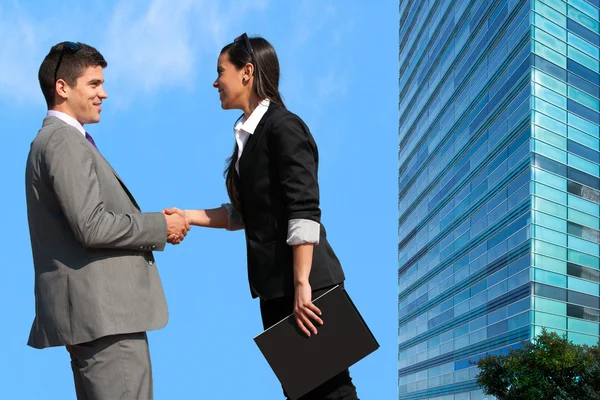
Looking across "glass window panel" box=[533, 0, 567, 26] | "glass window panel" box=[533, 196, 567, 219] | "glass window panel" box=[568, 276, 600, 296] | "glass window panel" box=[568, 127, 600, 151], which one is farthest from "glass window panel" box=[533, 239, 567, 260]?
"glass window panel" box=[533, 0, 567, 26]

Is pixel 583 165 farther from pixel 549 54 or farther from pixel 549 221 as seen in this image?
pixel 549 54

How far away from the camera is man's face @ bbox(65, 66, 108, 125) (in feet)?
11.4

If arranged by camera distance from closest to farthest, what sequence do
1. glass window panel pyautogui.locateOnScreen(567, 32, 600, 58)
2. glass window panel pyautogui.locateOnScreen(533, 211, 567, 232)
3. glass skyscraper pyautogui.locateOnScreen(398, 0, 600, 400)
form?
glass window panel pyautogui.locateOnScreen(533, 211, 567, 232)
glass skyscraper pyautogui.locateOnScreen(398, 0, 600, 400)
glass window panel pyautogui.locateOnScreen(567, 32, 600, 58)

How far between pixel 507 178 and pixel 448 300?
13016 mm

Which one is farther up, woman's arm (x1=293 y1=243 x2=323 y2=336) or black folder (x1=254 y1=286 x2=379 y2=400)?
woman's arm (x1=293 y1=243 x2=323 y2=336)

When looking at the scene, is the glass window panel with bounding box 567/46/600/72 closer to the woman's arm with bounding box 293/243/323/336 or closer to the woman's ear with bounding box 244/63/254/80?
the woman's ear with bounding box 244/63/254/80

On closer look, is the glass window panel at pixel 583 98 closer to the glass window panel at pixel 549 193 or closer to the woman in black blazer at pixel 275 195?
the glass window panel at pixel 549 193

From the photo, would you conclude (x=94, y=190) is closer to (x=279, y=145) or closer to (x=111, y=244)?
(x=111, y=244)

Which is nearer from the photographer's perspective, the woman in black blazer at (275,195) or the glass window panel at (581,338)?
the woman in black blazer at (275,195)

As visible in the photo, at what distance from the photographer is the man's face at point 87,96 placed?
11.4 feet

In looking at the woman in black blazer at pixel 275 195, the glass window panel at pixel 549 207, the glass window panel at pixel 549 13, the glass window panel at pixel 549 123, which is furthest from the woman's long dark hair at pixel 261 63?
the glass window panel at pixel 549 13

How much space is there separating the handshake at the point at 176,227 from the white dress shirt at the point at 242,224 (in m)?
0.34

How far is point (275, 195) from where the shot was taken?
3482 millimetres

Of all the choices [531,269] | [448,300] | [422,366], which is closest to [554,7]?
[531,269]
